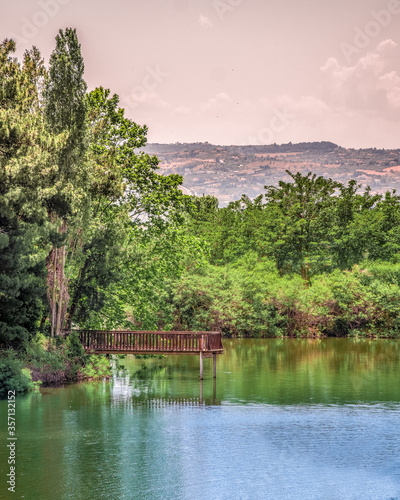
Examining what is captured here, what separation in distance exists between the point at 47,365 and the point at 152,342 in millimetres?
4169

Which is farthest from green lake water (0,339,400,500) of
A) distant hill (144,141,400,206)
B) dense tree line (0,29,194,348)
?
distant hill (144,141,400,206)

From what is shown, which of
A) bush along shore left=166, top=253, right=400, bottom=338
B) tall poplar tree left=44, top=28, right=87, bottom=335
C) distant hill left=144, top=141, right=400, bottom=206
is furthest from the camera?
distant hill left=144, top=141, right=400, bottom=206

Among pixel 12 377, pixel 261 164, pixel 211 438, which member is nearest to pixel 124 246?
pixel 12 377

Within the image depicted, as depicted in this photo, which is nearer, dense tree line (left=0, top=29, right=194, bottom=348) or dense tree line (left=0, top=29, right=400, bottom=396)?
dense tree line (left=0, top=29, right=194, bottom=348)

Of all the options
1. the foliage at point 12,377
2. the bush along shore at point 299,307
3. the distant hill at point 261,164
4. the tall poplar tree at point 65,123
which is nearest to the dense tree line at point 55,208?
the tall poplar tree at point 65,123

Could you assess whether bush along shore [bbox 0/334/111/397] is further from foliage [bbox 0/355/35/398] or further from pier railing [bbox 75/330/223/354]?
pier railing [bbox 75/330/223/354]

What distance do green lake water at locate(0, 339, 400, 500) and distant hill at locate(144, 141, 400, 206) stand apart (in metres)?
140

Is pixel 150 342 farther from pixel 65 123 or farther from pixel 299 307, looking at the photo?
pixel 299 307

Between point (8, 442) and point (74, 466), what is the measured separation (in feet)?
9.77

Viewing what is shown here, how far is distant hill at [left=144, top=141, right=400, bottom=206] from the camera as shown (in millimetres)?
167500

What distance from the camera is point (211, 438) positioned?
17.5 m

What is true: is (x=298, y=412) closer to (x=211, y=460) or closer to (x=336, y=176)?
(x=211, y=460)

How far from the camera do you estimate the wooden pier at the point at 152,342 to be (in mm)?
27109

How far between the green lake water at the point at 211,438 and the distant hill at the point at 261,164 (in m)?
140
